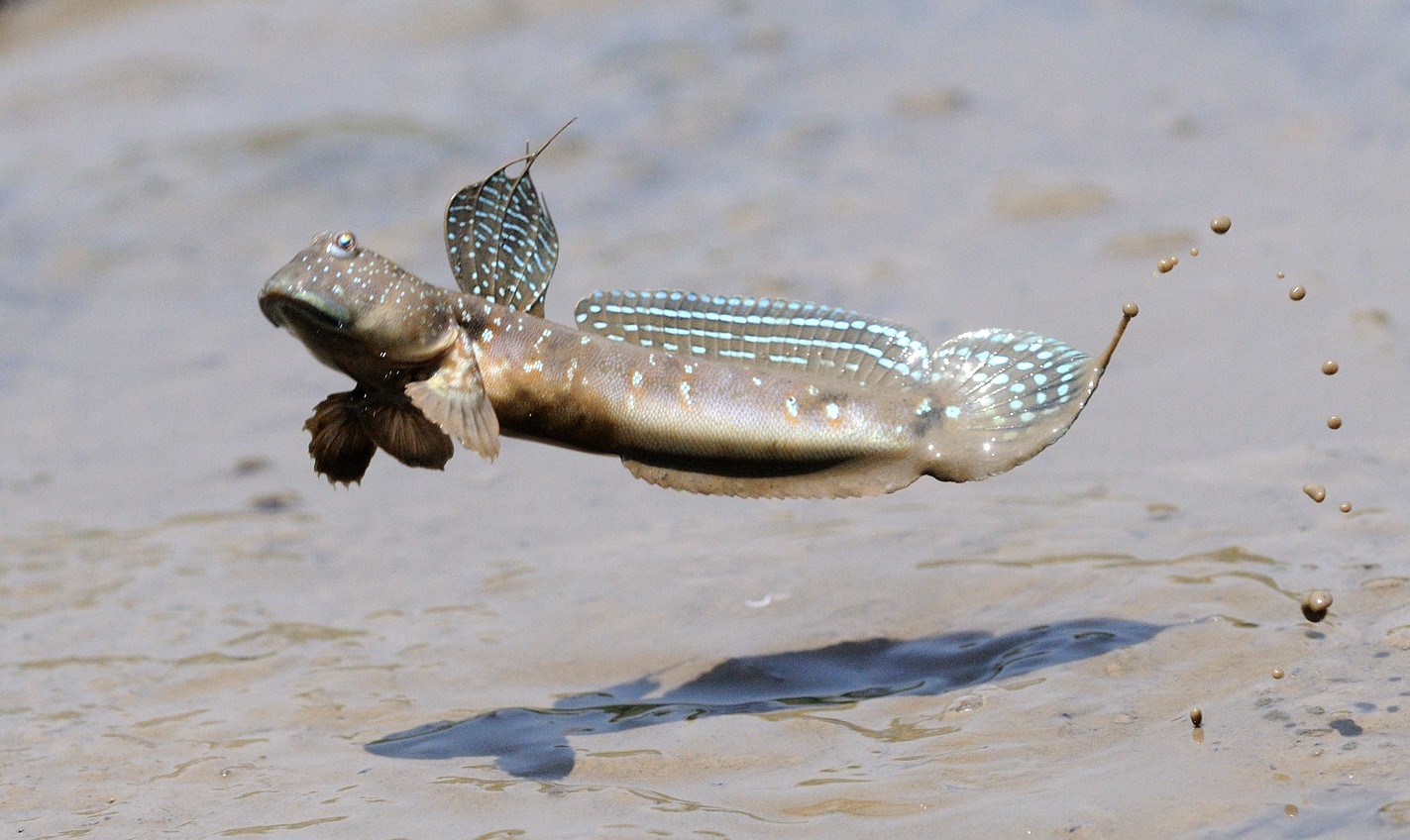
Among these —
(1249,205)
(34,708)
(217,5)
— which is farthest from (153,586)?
(217,5)

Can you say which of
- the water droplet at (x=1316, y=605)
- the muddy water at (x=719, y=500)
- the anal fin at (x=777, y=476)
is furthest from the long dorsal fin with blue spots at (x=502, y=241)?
the water droplet at (x=1316, y=605)

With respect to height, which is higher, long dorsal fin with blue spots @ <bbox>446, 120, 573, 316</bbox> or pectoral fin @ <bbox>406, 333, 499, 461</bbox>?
long dorsal fin with blue spots @ <bbox>446, 120, 573, 316</bbox>

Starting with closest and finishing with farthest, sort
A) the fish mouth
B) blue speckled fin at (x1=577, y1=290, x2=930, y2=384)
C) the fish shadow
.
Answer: the fish mouth < blue speckled fin at (x1=577, y1=290, x2=930, y2=384) < the fish shadow

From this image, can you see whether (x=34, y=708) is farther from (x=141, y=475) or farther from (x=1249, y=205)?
(x=1249, y=205)

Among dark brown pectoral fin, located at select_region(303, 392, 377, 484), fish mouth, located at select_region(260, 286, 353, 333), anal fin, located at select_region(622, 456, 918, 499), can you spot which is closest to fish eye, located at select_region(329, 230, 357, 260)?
fish mouth, located at select_region(260, 286, 353, 333)

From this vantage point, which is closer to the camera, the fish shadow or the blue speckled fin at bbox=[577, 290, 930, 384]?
the blue speckled fin at bbox=[577, 290, 930, 384]

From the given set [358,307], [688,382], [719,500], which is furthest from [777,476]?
[719,500]

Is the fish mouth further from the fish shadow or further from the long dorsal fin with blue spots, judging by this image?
the fish shadow
